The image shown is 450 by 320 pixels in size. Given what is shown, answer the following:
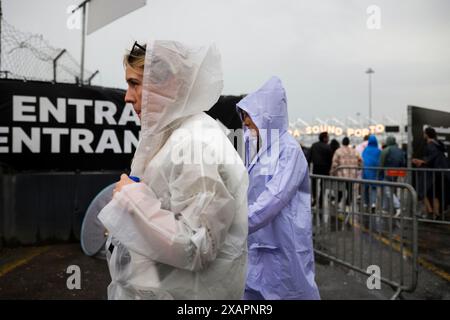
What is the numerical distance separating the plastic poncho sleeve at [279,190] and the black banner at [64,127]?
3870 millimetres

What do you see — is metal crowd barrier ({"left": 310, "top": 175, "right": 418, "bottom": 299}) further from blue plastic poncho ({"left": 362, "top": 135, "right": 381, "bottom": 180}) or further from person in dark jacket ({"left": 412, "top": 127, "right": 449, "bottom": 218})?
blue plastic poncho ({"left": 362, "top": 135, "right": 381, "bottom": 180})

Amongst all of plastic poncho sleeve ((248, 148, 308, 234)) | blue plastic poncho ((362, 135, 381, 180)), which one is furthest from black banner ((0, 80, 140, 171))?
blue plastic poncho ((362, 135, 381, 180))

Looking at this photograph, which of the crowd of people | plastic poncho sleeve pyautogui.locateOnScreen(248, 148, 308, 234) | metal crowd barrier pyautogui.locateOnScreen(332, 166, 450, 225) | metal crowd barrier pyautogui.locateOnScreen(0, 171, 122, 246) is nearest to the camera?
plastic poncho sleeve pyautogui.locateOnScreen(248, 148, 308, 234)

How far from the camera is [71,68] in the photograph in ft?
18.9

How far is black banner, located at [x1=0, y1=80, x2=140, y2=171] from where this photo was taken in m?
5.22

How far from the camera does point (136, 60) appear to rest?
4.78 ft

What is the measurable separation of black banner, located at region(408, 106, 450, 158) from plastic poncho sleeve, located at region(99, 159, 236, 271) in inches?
327

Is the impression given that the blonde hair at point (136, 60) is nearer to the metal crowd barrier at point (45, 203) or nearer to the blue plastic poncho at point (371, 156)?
the metal crowd barrier at point (45, 203)

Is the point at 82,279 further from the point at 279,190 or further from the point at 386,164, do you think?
the point at 386,164

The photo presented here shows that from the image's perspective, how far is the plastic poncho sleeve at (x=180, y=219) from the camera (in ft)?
4.04

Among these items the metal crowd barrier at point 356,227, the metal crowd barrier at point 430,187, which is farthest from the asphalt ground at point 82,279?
the metal crowd barrier at point 430,187
